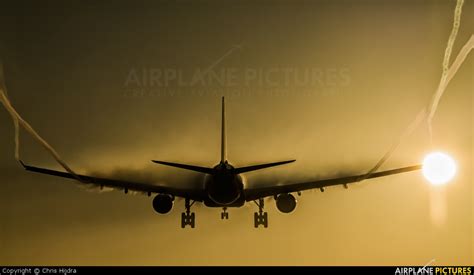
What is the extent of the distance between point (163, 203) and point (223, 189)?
3.26 feet

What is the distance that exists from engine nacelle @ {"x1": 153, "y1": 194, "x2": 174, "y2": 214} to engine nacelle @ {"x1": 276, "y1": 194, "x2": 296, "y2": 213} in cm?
154

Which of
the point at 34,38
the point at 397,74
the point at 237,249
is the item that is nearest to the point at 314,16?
the point at 397,74

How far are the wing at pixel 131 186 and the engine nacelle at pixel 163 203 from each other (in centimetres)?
8

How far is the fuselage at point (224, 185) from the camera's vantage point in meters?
7.22

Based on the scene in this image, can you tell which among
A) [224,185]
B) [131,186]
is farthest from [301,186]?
[131,186]

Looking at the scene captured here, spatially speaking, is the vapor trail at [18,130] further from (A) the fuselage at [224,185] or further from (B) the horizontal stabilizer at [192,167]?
(A) the fuselage at [224,185]

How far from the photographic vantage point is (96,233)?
7.75 m

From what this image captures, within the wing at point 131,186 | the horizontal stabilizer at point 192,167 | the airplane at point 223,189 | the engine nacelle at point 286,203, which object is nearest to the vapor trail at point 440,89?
the airplane at point 223,189

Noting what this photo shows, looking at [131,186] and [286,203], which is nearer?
[131,186]

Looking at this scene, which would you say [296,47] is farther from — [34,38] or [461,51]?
[34,38]

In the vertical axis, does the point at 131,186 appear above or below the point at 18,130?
below

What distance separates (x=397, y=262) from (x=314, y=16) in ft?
12.4

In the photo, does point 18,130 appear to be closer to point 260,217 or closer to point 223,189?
point 223,189

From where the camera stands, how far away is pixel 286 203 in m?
7.65
